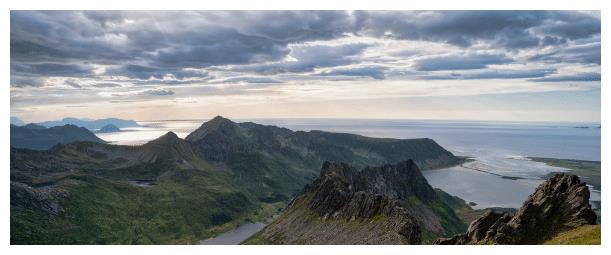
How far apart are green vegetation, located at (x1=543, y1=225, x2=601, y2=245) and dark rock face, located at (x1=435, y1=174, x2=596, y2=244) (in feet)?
10.1

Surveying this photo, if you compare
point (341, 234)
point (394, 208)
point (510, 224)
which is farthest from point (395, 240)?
point (510, 224)

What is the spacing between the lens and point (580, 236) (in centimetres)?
7538

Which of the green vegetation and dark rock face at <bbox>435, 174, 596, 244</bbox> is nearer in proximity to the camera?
the green vegetation

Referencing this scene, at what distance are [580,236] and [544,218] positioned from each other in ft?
52.3

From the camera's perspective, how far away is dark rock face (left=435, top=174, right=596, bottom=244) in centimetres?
8744

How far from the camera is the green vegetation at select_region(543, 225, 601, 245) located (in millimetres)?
72375

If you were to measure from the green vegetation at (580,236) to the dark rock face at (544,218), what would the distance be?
121 inches

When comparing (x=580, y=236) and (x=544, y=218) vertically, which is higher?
(x=580, y=236)

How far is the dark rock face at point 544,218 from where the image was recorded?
87.4 metres

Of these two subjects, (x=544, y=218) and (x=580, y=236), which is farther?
(x=544, y=218)

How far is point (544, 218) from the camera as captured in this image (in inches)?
3588
